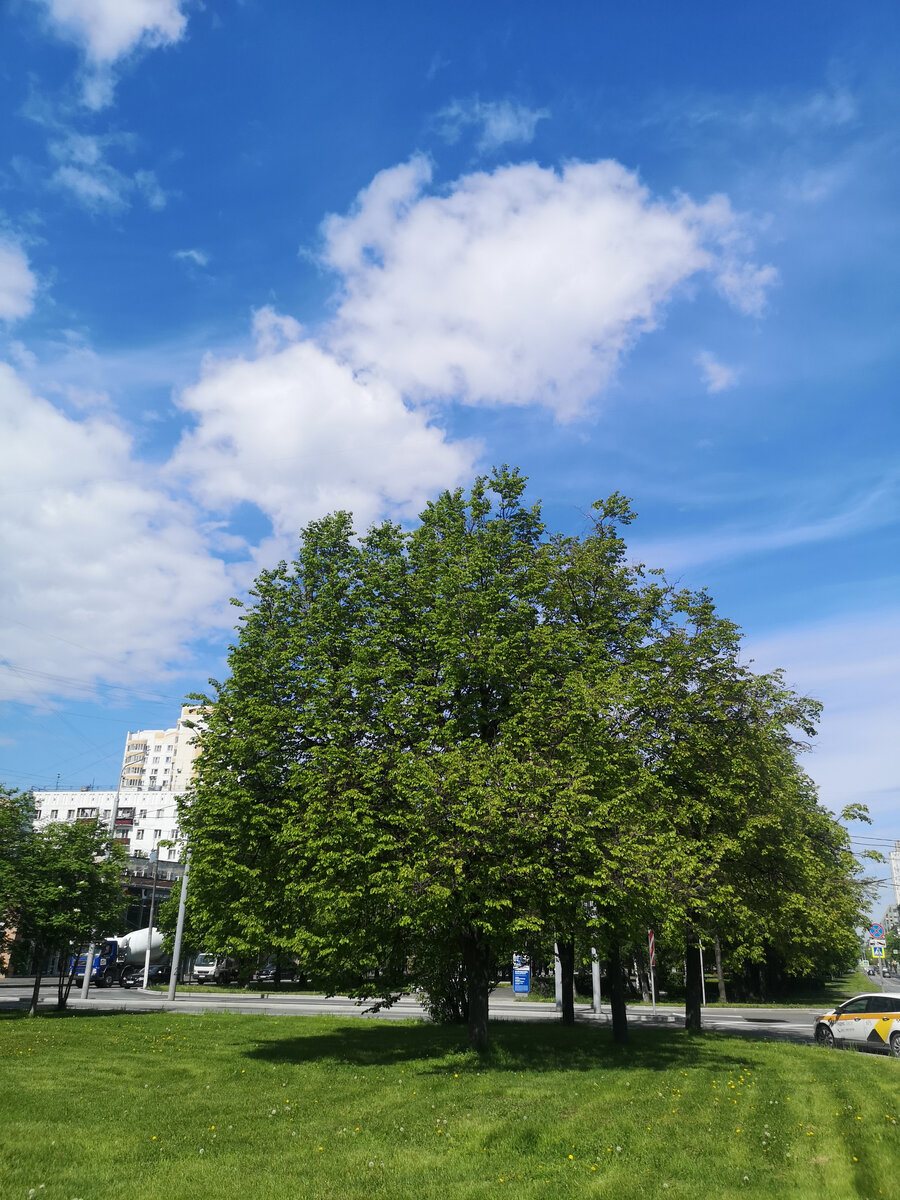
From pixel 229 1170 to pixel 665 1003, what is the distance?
46831mm

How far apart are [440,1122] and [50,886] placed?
21946 mm

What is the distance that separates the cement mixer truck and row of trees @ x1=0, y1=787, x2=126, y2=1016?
1073 inches

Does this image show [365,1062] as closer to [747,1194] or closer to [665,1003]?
[747,1194]

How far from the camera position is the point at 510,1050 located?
66.4ft

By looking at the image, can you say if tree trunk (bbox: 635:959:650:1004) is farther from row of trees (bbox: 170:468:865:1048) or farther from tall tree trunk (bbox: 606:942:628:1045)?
tall tree trunk (bbox: 606:942:628:1045)

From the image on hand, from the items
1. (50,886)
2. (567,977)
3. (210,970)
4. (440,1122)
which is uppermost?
(50,886)

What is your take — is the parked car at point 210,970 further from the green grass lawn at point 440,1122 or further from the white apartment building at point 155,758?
the white apartment building at point 155,758

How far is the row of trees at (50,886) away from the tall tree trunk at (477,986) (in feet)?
52.5

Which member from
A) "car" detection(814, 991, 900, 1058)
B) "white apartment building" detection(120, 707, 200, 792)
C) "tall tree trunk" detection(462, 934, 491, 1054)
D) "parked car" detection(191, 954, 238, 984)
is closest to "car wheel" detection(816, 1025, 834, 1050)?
"car" detection(814, 991, 900, 1058)

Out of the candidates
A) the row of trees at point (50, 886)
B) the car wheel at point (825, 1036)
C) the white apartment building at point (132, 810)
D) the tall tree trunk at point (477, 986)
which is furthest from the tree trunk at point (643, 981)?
the white apartment building at point (132, 810)

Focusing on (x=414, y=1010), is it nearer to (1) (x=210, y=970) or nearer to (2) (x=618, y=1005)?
(2) (x=618, y=1005)

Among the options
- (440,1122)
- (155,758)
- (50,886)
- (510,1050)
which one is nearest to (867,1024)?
(510,1050)

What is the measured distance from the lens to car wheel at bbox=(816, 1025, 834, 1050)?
79.9 ft

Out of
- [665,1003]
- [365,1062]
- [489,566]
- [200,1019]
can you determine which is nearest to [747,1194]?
[365,1062]
